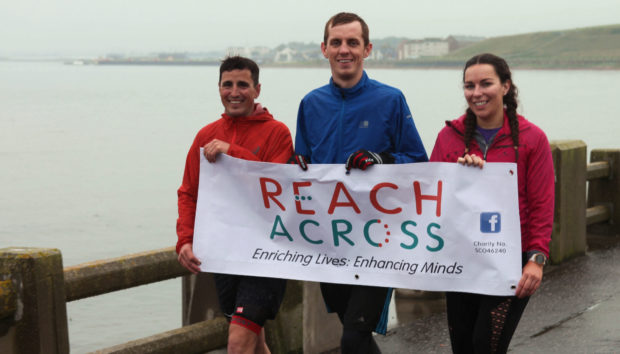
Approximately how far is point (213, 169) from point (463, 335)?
1.52 metres

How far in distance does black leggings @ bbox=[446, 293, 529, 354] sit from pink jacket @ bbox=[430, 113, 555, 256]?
10.7 inches

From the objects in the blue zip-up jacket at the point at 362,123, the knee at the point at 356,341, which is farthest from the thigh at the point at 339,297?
the blue zip-up jacket at the point at 362,123

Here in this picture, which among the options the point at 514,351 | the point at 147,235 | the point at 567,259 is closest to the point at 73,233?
the point at 147,235

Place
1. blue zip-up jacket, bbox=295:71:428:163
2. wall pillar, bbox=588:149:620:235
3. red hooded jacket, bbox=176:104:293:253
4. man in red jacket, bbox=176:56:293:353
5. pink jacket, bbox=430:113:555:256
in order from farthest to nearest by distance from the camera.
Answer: wall pillar, bbox=588:149:620:235
red hooded jacket, bbox=176:104:293:253
man in red jacket, bbox=176:56:293:353
blue zip-up jacket, bbox=295:71:428:163
pink jacket, bbox=430:113:555:256

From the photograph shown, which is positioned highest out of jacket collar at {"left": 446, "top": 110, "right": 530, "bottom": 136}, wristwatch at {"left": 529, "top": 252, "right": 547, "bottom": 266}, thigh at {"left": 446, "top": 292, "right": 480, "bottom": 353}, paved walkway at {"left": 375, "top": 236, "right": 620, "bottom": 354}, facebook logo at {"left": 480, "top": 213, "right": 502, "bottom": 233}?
jacket collar at {"left": 446, "top": 110, "right": 530, "bottom": 136}

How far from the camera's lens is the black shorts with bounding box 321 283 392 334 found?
13.4ft

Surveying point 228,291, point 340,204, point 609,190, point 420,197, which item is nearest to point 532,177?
point 420,197

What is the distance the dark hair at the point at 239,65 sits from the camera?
173 inches

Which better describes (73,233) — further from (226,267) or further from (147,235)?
(226,267)

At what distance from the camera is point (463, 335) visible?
4027mm

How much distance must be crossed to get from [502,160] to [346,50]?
907mm

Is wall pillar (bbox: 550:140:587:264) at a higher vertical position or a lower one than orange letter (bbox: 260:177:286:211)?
lower

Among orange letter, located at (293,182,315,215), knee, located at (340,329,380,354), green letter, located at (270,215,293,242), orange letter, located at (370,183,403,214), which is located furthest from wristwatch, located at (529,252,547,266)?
green letter, located at (270,215,293,242)

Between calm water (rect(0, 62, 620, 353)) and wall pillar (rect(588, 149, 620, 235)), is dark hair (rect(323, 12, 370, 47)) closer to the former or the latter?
calm water (rect(0, 62, 620, 353))
